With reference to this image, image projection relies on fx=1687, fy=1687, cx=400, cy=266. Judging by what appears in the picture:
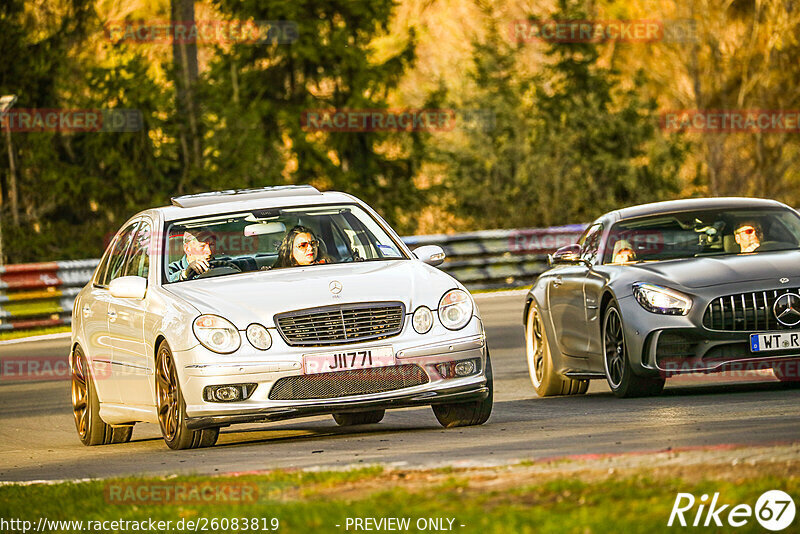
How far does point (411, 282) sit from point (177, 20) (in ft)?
89.8

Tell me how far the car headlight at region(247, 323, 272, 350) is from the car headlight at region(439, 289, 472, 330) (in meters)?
1.12

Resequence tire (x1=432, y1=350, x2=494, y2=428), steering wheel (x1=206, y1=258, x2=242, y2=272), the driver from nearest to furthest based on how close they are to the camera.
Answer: tire (x1=432, y1=350, x2=494, y2=428)
the driver
steering wheel (x1=206, y1=258, x2=242, y2=272)

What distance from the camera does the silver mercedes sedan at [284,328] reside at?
10.4 metres

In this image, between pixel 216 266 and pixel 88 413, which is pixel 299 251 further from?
pixel 88 413

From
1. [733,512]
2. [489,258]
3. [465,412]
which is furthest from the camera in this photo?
[489,258]

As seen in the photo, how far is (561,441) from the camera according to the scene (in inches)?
374

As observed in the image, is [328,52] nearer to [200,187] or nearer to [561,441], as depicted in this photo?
[200,187]

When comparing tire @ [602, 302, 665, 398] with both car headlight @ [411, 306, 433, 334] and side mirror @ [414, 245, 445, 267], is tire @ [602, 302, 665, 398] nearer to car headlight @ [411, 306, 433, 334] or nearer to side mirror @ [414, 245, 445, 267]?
side mirror @ [414, 245, 445, 267]

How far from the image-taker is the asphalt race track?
29.9 feet

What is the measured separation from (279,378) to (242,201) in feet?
7.09

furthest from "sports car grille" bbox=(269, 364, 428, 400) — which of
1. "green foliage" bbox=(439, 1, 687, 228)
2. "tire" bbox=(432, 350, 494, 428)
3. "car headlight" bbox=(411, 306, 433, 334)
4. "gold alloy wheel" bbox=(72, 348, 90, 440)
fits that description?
"green foliage" bbox=(439, 1, 687, 228)

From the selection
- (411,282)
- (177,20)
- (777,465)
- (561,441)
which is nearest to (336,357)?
(411,282)

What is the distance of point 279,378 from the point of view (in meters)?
10.4

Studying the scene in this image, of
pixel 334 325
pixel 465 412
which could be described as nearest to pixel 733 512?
pixel 334 325
